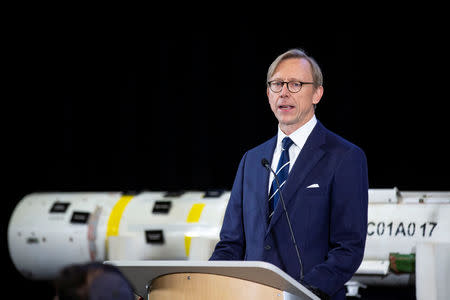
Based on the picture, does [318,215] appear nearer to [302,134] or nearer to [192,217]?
[302,134]

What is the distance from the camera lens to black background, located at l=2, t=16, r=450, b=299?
4.82m

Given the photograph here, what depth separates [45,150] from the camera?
5.98 metres

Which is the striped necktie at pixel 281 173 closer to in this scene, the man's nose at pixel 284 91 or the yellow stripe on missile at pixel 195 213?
the man's nose at pixel 284 91

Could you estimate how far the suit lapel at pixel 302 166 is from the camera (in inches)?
84.6

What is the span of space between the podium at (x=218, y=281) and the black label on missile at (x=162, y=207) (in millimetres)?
3329

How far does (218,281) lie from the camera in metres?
1.68

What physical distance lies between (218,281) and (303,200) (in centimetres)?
57

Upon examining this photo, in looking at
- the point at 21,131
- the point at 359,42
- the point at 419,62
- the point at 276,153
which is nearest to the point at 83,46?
the point at 21,131

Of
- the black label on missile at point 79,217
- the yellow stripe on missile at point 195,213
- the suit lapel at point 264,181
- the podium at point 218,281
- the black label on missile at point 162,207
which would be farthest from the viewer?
the black label on missile at point 79,217

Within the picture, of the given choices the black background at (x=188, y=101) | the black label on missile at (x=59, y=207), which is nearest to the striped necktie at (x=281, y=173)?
the black background at (x=188, y=101)

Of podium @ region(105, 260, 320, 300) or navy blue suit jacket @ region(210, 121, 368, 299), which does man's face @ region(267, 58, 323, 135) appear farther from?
podium @ region(105, 260, 320, 300)

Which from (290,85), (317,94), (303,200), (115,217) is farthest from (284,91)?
(115,217)

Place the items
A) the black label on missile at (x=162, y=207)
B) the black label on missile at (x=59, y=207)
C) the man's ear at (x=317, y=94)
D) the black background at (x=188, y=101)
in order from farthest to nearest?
the black label on missile at (x=59, y=207) → the black label on missile at (x=162, y=207) → the black background at (x=188, y=101) → the man's ear at (x=317, y=94)

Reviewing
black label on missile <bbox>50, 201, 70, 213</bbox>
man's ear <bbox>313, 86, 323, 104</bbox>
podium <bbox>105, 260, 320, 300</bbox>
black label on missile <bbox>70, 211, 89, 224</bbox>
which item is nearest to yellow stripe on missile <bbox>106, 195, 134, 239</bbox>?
black label on missile <bbox>70, 211, 89, 224</bbox>
